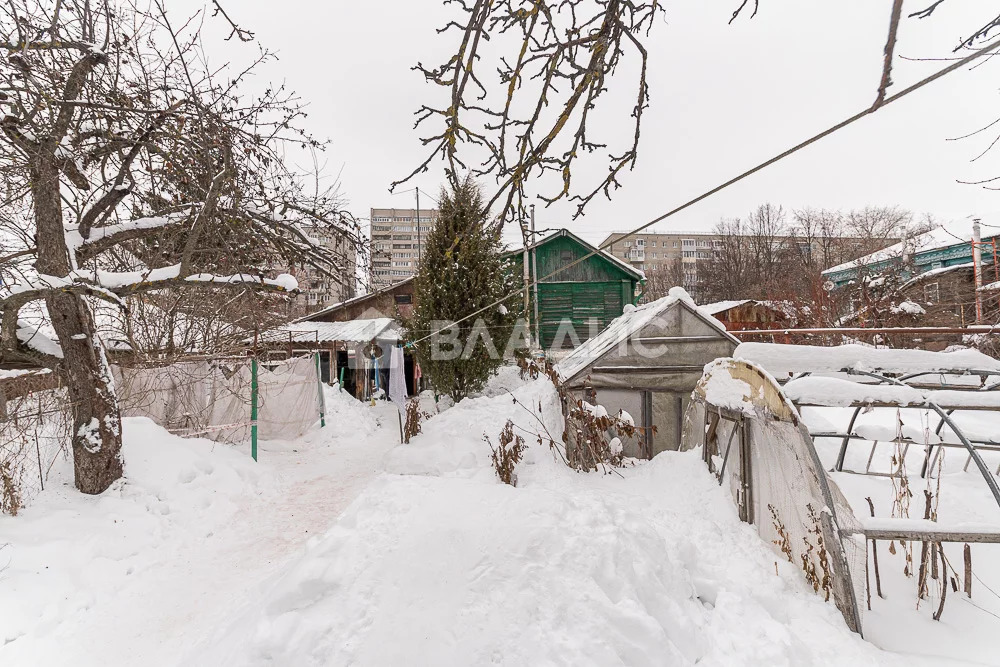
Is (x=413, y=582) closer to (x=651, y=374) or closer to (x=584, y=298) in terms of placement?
(x=651, y=374)

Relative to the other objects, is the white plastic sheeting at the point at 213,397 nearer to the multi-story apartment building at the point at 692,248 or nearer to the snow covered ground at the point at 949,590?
the multi-story apartment building at the point at 692,248

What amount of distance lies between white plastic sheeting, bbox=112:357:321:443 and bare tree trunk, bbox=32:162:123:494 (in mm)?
2405

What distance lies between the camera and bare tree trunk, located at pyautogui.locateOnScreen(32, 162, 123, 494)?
16.2ft

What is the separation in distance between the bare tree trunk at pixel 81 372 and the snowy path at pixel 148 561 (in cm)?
34

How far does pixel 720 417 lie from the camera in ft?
16.3

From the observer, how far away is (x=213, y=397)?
335 inches

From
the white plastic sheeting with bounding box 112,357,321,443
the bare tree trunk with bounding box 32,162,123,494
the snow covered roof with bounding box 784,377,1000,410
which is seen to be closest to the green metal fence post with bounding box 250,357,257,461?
the white plastic sheeting with bounding box 112,357,321,443

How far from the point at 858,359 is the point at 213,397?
32.9ft

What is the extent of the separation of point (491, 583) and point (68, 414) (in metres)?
5.58

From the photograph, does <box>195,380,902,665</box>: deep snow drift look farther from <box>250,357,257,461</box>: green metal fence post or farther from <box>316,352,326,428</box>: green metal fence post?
<box>316,352,326,428</box>: green metal fence post

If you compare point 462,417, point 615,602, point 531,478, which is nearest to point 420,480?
point 531,478

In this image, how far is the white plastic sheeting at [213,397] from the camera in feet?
25.2

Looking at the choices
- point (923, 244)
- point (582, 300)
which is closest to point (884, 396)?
point (582, 300)

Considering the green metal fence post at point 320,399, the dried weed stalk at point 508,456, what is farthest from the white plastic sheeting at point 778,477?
the green metal fence post at point 320,399
